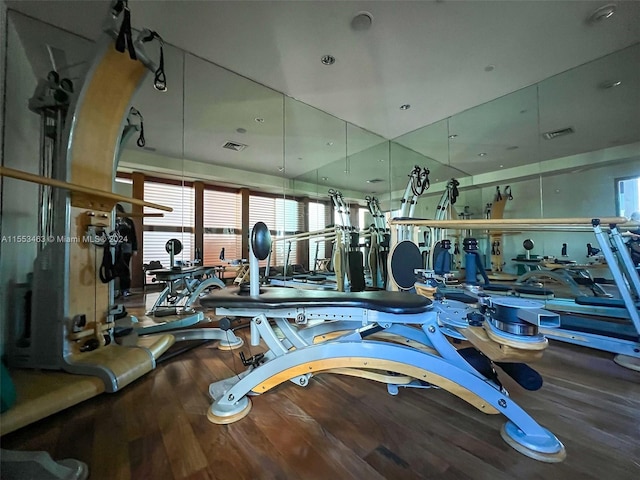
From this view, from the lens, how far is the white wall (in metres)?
1.84

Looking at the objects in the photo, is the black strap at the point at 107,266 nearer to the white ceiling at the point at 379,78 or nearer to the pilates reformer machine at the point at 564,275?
the white ceiling at the point at 379,78

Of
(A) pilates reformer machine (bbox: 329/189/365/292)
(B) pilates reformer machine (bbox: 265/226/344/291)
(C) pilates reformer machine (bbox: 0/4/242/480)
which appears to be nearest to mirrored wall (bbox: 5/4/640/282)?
(B) pilates reformer machine (bbox: 265/226/344/291)

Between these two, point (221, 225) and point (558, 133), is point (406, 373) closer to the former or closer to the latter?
point (221, 225)

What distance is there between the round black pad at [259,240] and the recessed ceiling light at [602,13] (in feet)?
11.6

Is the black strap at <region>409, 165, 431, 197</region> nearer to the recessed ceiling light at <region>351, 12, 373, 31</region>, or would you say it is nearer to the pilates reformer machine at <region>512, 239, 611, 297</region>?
the recessed ceiling light at <region>351, 12, 373, 31</region>

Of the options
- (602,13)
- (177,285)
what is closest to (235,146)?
(177,285)

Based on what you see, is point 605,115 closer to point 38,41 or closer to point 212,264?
point 212,264

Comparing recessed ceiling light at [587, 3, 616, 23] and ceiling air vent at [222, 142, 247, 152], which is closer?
recessed ceiling light at [587, 3, 616, 23]

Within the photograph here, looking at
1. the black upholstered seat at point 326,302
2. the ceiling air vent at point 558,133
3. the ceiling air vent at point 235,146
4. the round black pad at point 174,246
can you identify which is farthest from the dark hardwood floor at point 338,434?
the ceiling air vent at point 558,133

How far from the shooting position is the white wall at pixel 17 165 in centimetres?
184

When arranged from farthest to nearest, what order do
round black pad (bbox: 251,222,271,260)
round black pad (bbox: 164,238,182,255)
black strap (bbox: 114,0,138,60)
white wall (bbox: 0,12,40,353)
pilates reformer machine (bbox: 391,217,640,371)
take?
round black pad (bbox: 164,238,182,255), white wall (bbox: 0,12,40,353), pilates reformer machine (bbox: 391,217,640,371), black strap (bbox: 114,0,138,60), round black pad (bbox: 251,222,271,260)

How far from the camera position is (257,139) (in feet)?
13.4

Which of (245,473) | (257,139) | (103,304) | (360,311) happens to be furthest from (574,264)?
(103,304)

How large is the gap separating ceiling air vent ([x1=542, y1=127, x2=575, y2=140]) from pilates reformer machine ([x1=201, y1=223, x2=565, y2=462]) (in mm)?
4397
